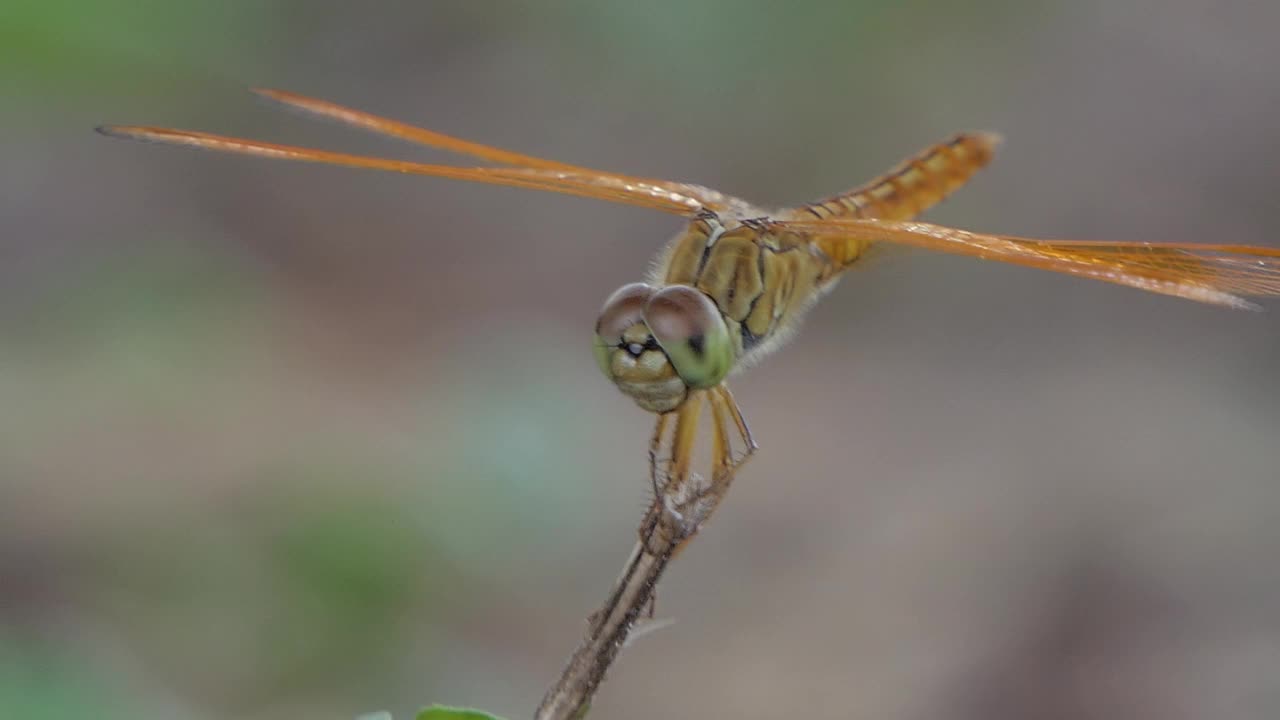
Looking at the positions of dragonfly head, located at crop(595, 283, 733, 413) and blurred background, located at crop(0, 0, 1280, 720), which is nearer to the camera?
dragonfly head, located at crop(595, 283, 733, 413)

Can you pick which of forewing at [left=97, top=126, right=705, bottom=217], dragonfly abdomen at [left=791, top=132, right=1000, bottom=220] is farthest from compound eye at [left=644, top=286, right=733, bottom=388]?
dragonfly abdomen at [left=791, top=132, right=1000, bottom=220]

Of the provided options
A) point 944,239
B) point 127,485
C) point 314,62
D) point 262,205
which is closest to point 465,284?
point 262,205

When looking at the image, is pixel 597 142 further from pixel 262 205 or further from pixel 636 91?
pixel 262 205

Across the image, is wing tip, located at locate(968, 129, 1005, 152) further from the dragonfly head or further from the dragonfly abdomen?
the dragonfly head

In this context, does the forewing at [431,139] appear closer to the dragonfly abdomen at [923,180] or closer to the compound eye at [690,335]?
the compound eye at [690,335]

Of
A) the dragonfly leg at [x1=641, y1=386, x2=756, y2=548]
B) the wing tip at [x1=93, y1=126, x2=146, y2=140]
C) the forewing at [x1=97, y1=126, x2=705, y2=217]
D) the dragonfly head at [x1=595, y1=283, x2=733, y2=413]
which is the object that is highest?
the wing tip at [x1=93, y1=126, x2=146, y2=140]

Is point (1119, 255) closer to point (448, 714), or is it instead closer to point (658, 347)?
point (658, 347)
